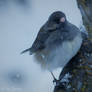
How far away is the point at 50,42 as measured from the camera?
140 cm

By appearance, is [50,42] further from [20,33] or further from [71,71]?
[20,33]

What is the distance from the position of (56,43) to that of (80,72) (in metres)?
0.22

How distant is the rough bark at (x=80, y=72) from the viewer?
1182 mm

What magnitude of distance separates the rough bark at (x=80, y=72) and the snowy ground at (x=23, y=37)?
17.1 inches

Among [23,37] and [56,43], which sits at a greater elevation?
[56,43]

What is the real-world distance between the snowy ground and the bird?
316 millimetres

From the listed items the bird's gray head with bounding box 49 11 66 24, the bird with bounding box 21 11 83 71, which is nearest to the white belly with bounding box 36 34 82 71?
the bird with bounding box 21 11 83 71

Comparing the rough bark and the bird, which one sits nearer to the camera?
the rough bark

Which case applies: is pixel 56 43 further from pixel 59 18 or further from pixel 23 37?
pixel 23 37

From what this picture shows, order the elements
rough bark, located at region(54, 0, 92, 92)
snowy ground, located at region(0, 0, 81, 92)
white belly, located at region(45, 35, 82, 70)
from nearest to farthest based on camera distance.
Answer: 1. rough bark, located at region(54, 0, 92, 92)
2. white belly, located at region(45, 35, 82, 70)
3. snowy ground, located at region(0, 0, 81, 92)

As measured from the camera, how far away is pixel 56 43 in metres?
1.38

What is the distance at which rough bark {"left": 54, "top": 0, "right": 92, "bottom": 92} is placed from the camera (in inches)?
46.5

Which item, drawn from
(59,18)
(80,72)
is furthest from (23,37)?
(80,72)

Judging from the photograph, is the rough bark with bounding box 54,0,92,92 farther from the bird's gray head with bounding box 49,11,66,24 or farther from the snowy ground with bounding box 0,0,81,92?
the snowy ground with bounding box 0,0,81,92
